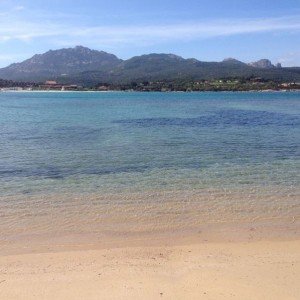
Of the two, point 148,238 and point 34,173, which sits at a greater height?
point 34,173

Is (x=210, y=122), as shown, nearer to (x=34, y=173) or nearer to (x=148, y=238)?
(x=34, y=173)

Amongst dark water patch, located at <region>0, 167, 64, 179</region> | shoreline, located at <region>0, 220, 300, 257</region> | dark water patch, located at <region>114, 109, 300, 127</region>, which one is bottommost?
dark water patch, located at <region>114, 109, 300, 127</region>

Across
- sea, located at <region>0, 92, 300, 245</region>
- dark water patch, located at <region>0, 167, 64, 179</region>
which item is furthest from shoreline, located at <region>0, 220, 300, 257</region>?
dark water patch, located at <region>0, 167, 64, 179</region>

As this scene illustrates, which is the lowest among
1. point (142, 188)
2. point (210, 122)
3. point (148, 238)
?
point (210, 122)

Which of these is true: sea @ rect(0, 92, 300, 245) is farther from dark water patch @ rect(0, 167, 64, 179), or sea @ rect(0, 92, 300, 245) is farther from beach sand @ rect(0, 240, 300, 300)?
beach sand @ rect(0, 240, 300, 300)

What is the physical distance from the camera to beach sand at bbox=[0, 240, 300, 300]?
7535 mm

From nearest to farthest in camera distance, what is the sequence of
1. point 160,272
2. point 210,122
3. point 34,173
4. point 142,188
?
point 160,272 < point 142,188 < point 34,173 < point 210,122

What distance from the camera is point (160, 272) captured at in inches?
333

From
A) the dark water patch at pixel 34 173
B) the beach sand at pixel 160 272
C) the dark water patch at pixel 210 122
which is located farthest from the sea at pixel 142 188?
the dark water patch at pixel 210 122

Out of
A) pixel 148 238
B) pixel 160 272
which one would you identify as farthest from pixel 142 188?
pixel 160 272

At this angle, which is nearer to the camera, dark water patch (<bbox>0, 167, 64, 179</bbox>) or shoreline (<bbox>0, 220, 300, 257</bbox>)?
shoreline (<bbox>0, 220, 300, 257</bbox>)

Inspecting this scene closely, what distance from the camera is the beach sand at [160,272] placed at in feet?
24.7

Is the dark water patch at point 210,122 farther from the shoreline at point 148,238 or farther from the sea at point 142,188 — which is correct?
the shoreline at point 148,238

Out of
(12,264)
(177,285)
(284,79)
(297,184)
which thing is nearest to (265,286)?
(177,285)
